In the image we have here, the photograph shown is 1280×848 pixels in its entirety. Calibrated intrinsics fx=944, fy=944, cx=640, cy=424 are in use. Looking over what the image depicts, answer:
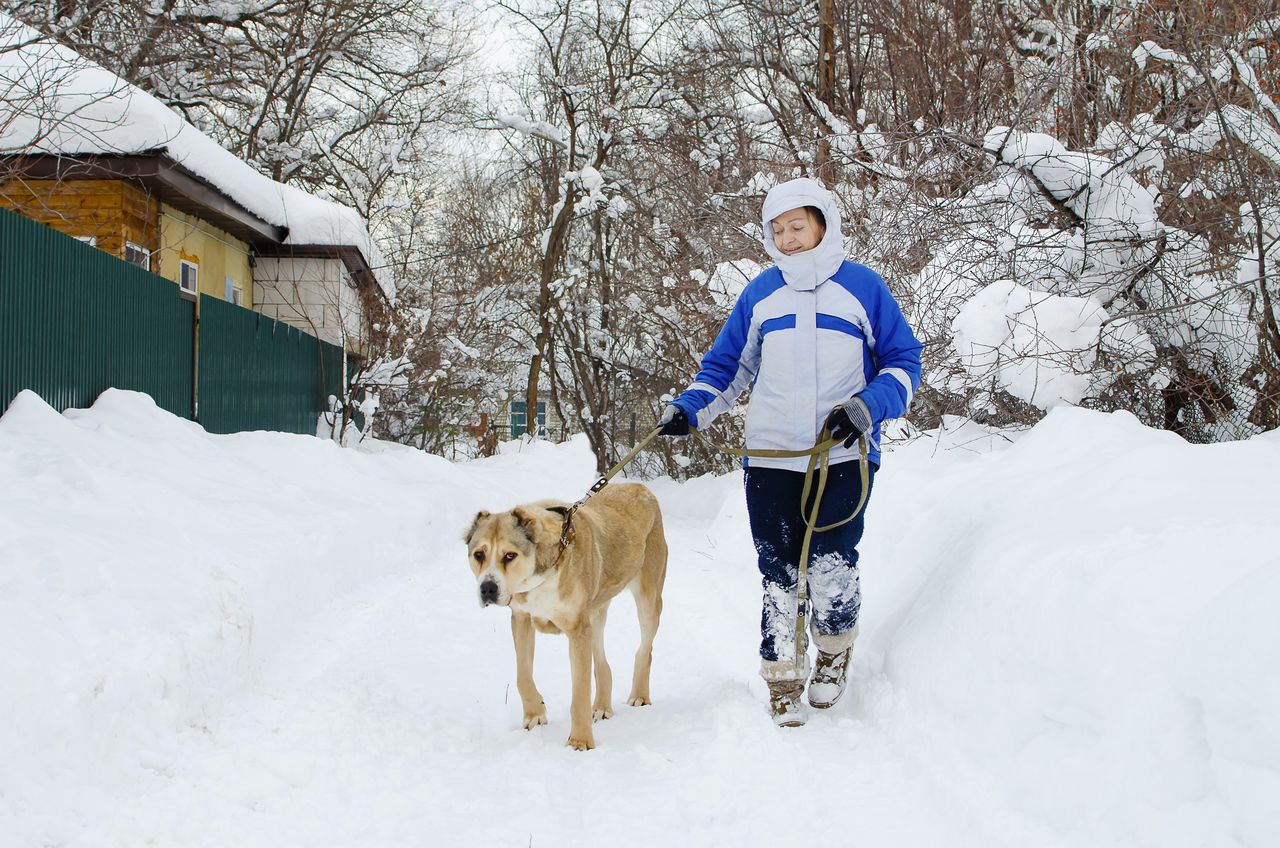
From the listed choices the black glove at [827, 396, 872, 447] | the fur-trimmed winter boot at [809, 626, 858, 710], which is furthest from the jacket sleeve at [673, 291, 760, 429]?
the fur-trimmed winter boot at [809, 626, 858, 710]

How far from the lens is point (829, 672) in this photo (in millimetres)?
4375

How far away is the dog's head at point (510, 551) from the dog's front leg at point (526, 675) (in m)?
0.34

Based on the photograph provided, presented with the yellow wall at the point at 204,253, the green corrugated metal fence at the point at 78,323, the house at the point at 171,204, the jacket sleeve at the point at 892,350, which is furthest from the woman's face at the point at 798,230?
the yellow wall at the point at 204,253

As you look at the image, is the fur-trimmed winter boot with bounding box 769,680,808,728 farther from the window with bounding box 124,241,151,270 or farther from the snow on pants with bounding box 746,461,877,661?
the window with bounding box 124,241,151,270

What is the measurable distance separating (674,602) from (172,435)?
15.3 feet

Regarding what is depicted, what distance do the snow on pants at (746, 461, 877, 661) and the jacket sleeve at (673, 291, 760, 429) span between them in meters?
0.44

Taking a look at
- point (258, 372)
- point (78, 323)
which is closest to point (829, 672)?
point (78, 323)

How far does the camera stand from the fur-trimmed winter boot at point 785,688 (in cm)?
420

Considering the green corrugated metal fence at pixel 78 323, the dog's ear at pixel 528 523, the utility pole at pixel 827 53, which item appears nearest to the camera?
the dog's ear at pixel 528 523

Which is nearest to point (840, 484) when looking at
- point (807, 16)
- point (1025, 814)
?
point (1025, 814)

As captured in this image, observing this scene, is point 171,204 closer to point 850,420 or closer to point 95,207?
point 95,207

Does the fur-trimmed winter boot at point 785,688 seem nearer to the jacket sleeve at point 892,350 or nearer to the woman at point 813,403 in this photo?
the woman at point 813,403

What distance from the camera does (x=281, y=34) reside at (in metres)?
22.8

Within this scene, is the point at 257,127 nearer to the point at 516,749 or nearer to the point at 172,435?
the point at 172,435
